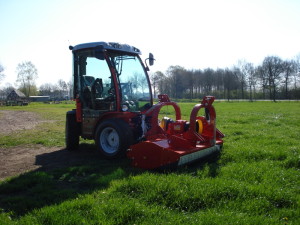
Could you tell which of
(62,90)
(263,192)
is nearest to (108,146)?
(263,192)

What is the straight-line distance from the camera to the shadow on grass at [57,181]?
12.6 ft

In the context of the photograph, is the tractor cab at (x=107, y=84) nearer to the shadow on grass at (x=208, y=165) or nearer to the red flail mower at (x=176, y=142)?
the red flail mower at (x=176, y=142)

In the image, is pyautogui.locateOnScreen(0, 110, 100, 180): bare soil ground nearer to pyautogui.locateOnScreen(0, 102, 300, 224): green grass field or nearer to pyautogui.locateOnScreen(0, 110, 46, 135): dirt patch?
pyautogui.locateOnScreen(0, 102, 300, 224): green grass field

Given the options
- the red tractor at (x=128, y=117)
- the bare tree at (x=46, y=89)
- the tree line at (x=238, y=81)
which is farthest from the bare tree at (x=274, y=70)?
the bare tree at (x=46, y=89)

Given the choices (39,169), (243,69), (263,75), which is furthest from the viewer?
(243,69)

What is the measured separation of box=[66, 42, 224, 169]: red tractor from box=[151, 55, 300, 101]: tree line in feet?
119

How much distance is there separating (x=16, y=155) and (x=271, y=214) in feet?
20.1

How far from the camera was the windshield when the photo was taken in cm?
664

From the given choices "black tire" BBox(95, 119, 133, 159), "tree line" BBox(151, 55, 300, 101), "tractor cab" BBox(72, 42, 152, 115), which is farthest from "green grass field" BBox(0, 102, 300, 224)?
"tree line" BBox(151, 55, 300, 101)

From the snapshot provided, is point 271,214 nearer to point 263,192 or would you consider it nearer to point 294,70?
point 263,192

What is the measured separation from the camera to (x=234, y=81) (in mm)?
59250

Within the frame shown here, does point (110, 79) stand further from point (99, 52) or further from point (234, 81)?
→ point (234, 81)

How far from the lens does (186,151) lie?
497 cm

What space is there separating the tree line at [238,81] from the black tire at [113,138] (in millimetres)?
37381
